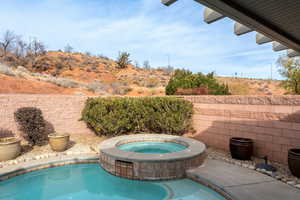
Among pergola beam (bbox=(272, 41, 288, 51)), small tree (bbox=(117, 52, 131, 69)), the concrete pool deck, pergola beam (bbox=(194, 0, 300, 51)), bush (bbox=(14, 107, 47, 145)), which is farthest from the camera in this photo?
small tree (bbox=(117, 52, 131, 69))

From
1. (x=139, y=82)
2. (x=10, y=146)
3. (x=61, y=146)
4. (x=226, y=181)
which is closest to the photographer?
(x=226, y=181)

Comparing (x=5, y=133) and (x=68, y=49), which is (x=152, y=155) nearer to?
(x=5, y=133)

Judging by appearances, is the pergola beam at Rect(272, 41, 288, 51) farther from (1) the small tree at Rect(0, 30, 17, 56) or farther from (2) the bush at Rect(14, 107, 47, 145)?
(1) the small tree at Rect(0, 30, 17, 56)

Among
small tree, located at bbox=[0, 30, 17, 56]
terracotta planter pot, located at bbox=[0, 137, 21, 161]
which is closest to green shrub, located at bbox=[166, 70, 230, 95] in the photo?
terracotta planter pot, located at bbox=[0, 137, 21, 161]

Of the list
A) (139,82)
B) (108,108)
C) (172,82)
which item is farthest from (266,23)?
(139,82)

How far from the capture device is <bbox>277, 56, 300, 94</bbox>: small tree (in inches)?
428

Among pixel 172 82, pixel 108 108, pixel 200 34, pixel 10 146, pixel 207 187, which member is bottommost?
pixel 207 187

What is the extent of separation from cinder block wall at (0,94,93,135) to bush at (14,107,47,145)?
0.57 meters

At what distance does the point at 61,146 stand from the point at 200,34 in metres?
10.5

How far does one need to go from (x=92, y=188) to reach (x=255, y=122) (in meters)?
4.86

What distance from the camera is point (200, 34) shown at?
11836 millimetres

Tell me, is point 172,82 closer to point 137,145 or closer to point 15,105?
point 137,145

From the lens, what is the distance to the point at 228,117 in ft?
20.1

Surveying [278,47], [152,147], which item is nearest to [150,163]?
[152,147]
